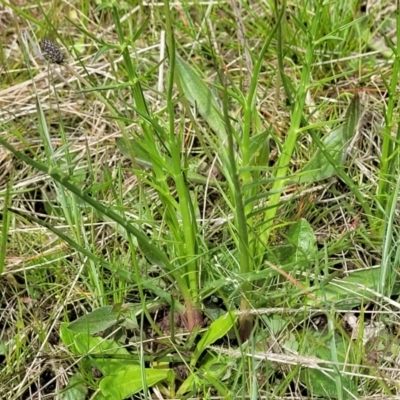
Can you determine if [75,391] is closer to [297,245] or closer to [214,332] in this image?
[214,332]

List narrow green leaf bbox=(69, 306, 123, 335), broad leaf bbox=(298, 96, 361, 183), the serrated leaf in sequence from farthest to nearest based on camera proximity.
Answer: the serrated leaf → broad leaf bbox=(298, 96, 361, 183) → narrow green leaf bbox=(69, 306, 123, 335)

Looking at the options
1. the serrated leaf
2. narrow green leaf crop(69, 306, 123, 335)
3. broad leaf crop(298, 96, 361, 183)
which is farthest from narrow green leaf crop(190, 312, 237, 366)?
the serrated leaf

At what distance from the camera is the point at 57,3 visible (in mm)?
1641

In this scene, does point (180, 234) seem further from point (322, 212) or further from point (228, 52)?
point (228, 52)

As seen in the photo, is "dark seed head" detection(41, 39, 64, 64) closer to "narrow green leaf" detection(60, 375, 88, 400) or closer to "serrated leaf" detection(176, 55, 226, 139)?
"serrated leaf" detection(176, 55, 226, 139)

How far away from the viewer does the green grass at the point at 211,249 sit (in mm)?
961

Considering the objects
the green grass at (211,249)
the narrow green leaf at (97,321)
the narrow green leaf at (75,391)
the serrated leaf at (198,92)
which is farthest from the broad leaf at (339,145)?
the narrow green leaf at (75,391)

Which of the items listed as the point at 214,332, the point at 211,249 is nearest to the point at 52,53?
the point at 211,249

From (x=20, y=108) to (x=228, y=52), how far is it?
1.65ft

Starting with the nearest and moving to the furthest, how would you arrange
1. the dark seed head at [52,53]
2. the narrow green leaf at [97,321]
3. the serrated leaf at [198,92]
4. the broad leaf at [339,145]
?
the dark seed head at [52,53] → the narrow green leaf at [97,321] → the broad leaf at [339,145] → the serrated leaf at [198,92]

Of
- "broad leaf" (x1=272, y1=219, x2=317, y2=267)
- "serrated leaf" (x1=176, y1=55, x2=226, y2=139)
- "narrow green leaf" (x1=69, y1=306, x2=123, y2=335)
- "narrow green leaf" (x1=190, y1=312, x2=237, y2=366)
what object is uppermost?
"serrated leaf" (x1=176, y1=55, x2=226, y2=139)

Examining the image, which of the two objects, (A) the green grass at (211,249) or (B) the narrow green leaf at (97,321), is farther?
(B) the narrow green leaf at (97,321)

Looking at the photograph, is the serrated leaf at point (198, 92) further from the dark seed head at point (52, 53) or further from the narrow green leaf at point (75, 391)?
the narrow green leaf at point (75, 391)

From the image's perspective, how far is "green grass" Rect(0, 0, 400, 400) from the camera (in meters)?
0.96
